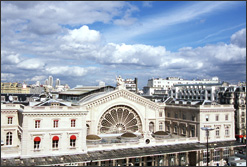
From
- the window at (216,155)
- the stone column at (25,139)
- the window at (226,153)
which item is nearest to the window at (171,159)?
→ the window at (216,155)

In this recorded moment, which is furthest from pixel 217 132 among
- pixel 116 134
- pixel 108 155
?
pixel 108 155

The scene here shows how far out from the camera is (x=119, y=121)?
70.3 meters

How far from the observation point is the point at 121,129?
229 ft

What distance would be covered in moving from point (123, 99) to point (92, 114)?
30.8 ft

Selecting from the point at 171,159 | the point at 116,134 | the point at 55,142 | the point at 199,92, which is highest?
the point at 199,92

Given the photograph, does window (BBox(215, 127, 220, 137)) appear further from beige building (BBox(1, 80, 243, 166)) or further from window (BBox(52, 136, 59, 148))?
window (BBox(52, 136, 59, 148))

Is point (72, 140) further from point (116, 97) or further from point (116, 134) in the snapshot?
point (116, 97)

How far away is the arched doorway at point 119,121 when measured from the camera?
224 feet

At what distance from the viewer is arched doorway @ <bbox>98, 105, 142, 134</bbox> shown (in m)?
68.4

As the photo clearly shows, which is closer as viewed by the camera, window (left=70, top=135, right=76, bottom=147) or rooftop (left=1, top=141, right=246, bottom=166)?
rooftop (left=1, top=141, right=246, bottom=166)

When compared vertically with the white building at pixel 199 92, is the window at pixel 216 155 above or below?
below

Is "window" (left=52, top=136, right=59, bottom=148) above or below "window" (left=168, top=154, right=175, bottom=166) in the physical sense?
above

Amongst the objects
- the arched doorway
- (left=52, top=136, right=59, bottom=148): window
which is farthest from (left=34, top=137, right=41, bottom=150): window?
the arched doorway

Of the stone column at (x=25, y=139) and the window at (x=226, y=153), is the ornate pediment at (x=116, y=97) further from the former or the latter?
the window at (x=226, y=153)
